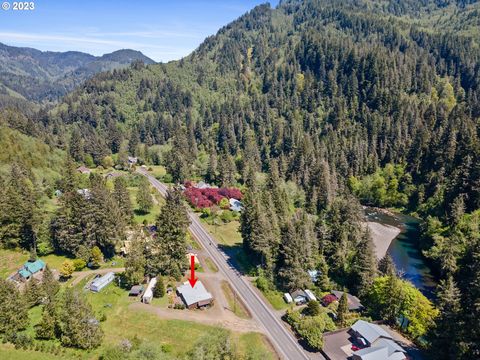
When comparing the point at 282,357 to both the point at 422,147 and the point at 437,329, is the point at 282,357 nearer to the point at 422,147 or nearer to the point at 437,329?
the point at 437,329

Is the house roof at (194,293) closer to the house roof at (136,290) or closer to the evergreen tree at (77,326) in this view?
the house roof at (136,290)

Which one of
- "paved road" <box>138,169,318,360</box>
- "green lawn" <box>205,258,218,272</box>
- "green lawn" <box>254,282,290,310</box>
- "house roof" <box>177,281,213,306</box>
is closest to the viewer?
"paved road" <box>138,169,318,360</box>

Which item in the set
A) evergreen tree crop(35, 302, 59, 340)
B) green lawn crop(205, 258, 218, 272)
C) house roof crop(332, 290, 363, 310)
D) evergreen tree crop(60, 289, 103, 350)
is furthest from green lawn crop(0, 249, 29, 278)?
house roof crop(332, 290, 363, 310)

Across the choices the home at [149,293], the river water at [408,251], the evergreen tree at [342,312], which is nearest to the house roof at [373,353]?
the evergreen tree at [342,312]

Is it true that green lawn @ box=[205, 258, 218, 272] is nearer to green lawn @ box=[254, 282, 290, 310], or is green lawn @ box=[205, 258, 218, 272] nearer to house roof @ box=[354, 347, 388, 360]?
green lawn @ box=[254, 282, 290, 310]

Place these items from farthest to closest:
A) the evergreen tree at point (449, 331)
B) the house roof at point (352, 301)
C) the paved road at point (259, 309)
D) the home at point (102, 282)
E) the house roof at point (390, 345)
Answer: the home at point (102, 282) < the house roof at point (352, 301) < the paved road at point (259, 309) < the house roof at point (390, 345) < the evergreen tree at point (449, 331)
